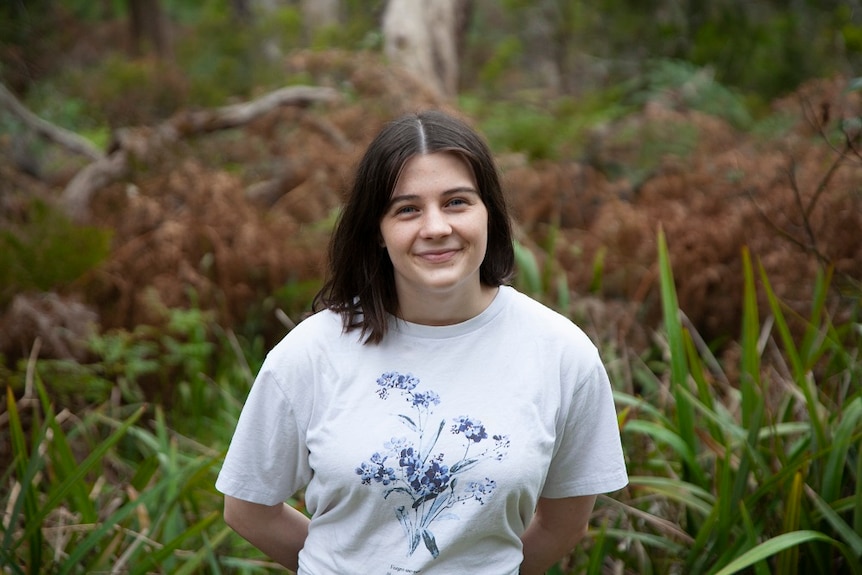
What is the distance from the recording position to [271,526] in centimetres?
232

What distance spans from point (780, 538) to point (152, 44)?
16042 mm

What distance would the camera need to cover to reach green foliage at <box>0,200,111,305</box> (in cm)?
498

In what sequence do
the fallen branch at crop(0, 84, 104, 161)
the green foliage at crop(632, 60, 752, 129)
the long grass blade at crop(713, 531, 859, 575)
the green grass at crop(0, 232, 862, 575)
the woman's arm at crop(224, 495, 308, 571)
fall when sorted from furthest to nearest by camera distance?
the green foliage at crop(632, 60, 752, 129) → the fallen branch at crop(0, 84, 104, 161) → the green grass at crop(0, 232, 862, 575) → the long grass blade at crop(713, 531, 859, 575) → the woman's arm at crop(224, 495, 308, 571)

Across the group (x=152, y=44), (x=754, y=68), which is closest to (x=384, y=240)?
(x=754, y=68)

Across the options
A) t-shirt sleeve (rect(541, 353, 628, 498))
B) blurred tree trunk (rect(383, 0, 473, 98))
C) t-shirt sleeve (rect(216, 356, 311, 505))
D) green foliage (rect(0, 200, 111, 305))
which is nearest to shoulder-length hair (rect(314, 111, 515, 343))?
t-shirt sleeve (rect(216, 356, 311, 505))

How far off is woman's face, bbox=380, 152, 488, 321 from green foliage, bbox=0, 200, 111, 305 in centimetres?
353

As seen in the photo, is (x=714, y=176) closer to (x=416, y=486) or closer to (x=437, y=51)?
(x=437, y=51)

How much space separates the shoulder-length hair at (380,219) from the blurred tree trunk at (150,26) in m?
15.4

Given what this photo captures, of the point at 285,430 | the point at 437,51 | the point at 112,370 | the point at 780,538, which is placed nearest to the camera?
the point at 285,430

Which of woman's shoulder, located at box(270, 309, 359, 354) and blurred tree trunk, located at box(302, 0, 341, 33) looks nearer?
woman's shoulder, located at box(270, 309, 359, 354)

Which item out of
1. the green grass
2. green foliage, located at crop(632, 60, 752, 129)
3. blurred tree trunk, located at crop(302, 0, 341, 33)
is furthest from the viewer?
blurred tree trunk, located at crop(302, 0, 341, 33)

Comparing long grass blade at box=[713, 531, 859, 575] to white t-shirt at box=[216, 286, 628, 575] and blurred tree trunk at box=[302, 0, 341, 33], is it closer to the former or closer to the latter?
white t-shirt at box=[216, 286, 628, 575]

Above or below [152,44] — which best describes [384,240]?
above

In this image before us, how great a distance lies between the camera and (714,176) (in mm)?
6316
